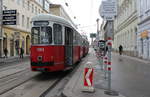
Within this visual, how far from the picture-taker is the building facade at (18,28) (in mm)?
34272

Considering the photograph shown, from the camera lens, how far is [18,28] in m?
38.5

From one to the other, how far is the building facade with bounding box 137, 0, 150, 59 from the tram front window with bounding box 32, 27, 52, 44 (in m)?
15.0

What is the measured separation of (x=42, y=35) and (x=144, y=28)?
56.4ft

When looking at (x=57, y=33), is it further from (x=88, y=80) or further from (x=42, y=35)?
(x=88, y=80)

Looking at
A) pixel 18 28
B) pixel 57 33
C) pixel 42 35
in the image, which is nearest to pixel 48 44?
pixel 42 35

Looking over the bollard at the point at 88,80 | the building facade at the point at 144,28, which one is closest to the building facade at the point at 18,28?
the building facade at the point at 144,28

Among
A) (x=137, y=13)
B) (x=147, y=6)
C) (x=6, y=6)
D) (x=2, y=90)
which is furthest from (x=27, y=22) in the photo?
(x=2, y=90)

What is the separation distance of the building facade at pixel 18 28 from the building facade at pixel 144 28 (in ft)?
61.6

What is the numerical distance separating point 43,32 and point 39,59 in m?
1.40

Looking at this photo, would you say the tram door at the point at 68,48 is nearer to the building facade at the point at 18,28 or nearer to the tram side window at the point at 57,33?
the tram side window at the point at 57,33

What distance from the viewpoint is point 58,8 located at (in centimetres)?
7988

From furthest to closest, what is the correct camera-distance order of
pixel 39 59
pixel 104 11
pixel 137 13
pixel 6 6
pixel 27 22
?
pixel 27 22
pixel 6 6
pixel 137 13
pixel 39 59
pixel 104 11

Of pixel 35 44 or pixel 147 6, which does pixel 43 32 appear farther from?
pixel 147 6

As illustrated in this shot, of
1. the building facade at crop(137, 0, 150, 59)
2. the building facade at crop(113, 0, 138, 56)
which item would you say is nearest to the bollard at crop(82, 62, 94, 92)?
the building facade at crop(137, 0, 150, 59)
